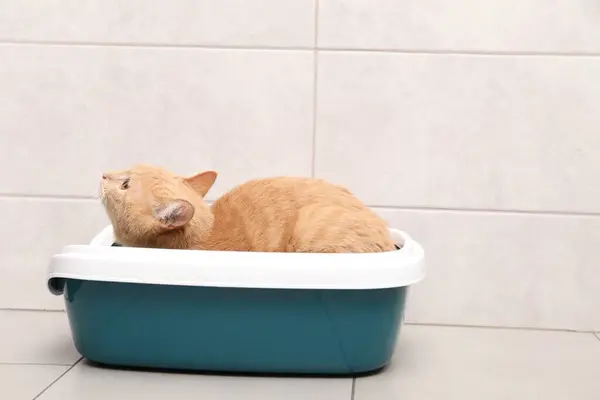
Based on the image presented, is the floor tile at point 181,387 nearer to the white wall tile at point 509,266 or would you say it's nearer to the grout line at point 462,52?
the white wall tile at point 509,266

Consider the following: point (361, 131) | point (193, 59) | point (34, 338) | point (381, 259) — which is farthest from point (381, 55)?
point (34, 338)

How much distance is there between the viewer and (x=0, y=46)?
5.16 ft

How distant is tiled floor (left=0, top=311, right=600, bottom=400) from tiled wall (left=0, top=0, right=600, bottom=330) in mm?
169

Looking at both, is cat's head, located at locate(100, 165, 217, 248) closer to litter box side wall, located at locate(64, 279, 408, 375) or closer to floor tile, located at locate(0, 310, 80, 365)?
litter box side wall, located at locate(64, 279, 408, 375)

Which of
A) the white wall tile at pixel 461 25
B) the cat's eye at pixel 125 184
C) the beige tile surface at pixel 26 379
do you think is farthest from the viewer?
the white wall tile at pixel 461 25

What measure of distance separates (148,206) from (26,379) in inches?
11.9

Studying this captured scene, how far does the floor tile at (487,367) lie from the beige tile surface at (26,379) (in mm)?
445

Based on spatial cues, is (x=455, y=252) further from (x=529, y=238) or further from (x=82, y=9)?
(x=82, y=9)

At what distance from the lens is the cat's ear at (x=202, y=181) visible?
1315mm

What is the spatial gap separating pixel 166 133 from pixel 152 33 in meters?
0.19

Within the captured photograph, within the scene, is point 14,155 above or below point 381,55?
below

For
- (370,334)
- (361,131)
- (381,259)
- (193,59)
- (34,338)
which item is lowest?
(34,338)

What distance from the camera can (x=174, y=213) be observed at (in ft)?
3.83

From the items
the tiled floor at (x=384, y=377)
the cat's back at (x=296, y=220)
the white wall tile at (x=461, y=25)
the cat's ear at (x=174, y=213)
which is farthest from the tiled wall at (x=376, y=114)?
the cat's ear at (x=174, y=213)
